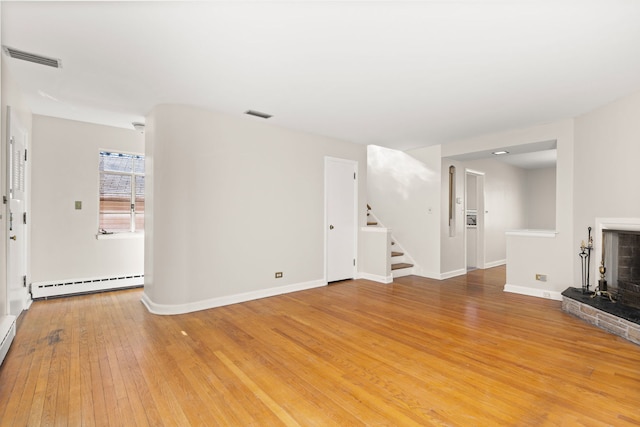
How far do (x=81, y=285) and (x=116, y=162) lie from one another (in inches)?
75.1

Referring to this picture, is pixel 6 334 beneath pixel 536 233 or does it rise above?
beneath

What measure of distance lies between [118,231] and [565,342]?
5.88 metres

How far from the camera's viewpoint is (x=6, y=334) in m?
2.61

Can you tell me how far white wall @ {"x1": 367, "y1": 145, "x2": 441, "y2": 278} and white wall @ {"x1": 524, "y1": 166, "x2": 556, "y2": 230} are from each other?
14.6 feet

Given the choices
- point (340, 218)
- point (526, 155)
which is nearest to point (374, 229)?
point (340, 218)

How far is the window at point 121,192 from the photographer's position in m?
4.87

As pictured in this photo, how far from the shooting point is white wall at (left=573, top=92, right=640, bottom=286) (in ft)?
11.4

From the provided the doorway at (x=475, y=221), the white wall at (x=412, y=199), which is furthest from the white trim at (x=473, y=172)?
the white wall at (x=412, y=199)

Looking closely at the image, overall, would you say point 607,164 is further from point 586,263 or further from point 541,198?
point 541,198

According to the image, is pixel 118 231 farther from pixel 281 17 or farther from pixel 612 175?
pixel 612 175

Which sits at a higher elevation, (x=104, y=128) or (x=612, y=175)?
(x=104, y=128)

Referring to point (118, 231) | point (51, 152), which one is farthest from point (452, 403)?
point (51, 152)

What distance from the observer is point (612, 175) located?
3.71m

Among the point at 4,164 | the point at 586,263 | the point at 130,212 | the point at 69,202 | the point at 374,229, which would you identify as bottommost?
the point at 586,263
